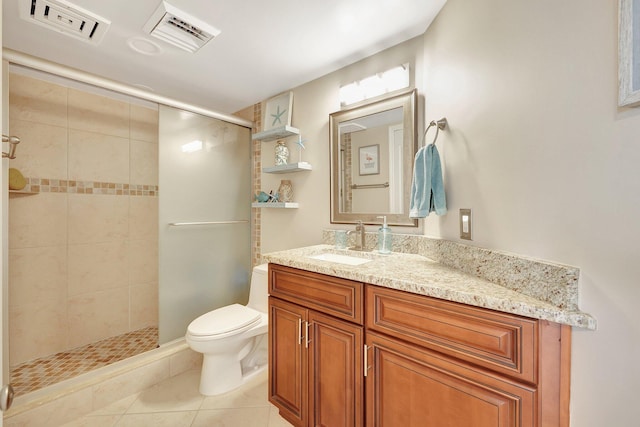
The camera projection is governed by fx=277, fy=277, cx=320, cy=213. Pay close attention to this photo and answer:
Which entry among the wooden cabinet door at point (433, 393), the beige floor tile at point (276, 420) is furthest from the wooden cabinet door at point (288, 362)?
the wooden cabinet door at point (433, 393)

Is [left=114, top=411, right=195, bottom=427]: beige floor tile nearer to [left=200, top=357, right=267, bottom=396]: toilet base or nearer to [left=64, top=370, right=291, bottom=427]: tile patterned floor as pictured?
[left=64, top=370, right=291, bottom=427]: tile patterned floor

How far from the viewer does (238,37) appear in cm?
166

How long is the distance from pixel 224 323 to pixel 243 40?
180 cm

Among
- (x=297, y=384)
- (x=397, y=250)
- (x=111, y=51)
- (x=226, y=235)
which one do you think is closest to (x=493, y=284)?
(x=397, y=250)

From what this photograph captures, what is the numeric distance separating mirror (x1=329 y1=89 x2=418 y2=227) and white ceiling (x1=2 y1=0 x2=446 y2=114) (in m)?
0.38

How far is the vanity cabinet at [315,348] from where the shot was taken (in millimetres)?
1222

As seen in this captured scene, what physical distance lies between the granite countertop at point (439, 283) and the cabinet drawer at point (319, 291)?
0.04m

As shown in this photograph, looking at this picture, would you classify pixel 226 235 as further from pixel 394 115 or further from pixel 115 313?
pixel 394 115

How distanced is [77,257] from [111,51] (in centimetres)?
160

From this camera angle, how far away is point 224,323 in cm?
184

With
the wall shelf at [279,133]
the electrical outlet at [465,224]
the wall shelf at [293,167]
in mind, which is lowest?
the electrical outlet at [465,224]

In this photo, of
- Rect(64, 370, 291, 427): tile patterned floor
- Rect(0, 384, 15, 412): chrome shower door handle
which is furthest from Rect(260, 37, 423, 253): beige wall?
Rect(0, 384, 15, 412): chrome shower door handle

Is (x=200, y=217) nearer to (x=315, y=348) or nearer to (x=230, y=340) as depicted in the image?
(x=230, y=340)

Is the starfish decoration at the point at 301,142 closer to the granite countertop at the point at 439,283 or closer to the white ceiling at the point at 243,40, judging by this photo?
the white ceiling at the point at 243,40
